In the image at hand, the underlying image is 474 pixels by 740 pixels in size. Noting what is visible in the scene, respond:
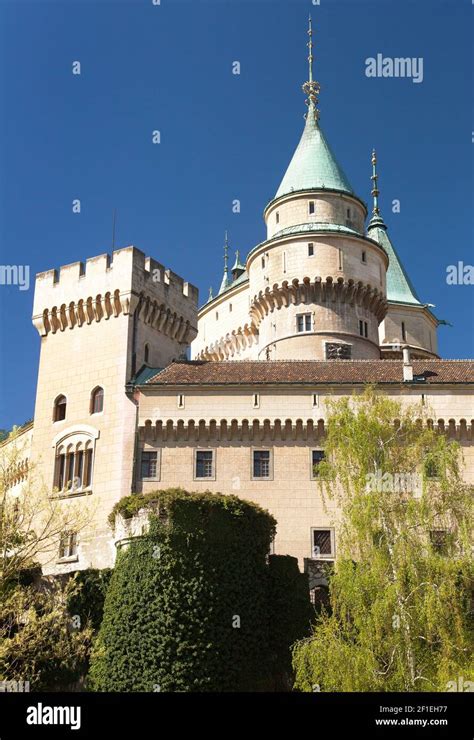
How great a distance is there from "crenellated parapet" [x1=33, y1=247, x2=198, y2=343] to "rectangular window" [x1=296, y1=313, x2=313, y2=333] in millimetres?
6662

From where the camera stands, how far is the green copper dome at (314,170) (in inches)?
2301

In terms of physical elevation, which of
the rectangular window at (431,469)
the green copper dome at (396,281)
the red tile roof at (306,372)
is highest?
the green copper dome at (396,281)

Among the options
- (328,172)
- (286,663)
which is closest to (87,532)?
(286,663)

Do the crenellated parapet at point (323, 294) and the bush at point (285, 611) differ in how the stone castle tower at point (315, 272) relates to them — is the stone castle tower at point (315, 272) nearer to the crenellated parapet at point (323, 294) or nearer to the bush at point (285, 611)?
the crenellated parapet at point (323, 294)

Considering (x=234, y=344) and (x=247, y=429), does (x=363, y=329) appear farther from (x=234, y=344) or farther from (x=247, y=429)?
(x=247, y=429)

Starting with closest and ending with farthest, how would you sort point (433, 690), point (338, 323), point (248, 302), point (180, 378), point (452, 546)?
point (433, 690)
point (452, 546)
point (180, 378)
point (338, 323)
point (248, 302)

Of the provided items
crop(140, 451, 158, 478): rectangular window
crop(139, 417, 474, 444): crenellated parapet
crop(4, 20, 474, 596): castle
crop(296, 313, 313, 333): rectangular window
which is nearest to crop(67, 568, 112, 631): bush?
crop(4, 20, 474, 596): castle

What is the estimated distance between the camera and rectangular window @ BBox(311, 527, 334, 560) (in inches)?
1629

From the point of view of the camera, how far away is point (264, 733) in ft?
66.6

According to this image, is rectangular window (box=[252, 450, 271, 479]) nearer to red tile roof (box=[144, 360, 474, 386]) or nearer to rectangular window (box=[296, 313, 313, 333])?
red tile roof (box=[144, 360, 474, 386])

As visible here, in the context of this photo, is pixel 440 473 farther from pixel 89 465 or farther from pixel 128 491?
pixel 89 465

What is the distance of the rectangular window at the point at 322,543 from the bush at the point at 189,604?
205 inches

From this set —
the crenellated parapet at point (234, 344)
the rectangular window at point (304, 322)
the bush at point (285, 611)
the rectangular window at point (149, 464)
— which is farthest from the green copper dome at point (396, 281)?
the bush at point (285, 611)

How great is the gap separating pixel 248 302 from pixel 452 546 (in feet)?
116
